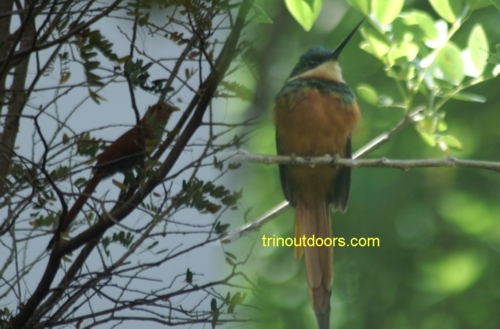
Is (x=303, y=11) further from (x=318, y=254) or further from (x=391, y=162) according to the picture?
(x=318, y=254)

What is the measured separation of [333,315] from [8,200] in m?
0.78

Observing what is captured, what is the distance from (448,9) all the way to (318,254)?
1.67 ft

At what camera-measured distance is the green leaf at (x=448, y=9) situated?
1064 millimetres

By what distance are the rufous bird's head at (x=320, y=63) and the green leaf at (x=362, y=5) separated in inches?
5.1

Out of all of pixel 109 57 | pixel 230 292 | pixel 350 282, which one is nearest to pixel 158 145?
pixel 109 57

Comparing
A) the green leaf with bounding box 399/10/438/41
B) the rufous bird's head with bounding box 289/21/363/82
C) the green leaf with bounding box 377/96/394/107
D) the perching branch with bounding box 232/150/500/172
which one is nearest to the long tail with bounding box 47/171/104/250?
the perching branch with bounding box 232/150/500/172

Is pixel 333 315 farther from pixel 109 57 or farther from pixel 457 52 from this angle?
pixel 109 57

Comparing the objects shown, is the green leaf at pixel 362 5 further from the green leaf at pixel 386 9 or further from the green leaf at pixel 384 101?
the green leaf at pixel 384 101

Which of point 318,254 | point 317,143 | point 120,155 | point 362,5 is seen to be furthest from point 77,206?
point 362,5

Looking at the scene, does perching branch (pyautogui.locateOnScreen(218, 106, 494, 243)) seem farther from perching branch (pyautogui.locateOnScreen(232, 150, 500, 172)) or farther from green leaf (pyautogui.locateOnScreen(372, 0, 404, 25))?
green leaf (pyautogui.locateOnScreen(372, 0, 404, 25))

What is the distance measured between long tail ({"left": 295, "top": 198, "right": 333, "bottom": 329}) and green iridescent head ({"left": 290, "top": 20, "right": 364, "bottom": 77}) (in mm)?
296

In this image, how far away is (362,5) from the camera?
1001mm

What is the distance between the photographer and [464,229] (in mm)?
1269

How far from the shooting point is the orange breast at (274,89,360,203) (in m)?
1.16
